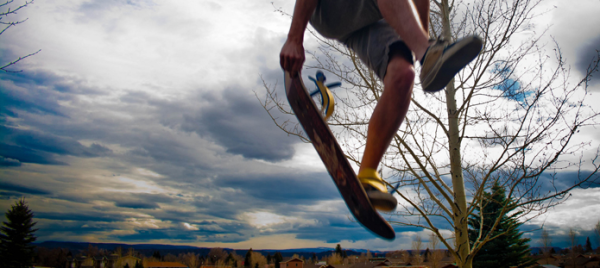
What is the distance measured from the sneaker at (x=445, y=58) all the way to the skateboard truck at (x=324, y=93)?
0.48 metres

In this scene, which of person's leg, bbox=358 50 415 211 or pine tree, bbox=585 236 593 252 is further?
pine tree, bbox=585 236 593 252

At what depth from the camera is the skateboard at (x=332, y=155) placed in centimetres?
144

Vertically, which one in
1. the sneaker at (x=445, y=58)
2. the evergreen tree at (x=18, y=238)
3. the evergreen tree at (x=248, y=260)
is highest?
the sneaker at (x=445, y=58)

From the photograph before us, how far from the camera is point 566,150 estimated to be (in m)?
5.18

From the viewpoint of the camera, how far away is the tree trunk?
5.26 m

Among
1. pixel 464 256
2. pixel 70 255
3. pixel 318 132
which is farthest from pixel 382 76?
pixel 70 255

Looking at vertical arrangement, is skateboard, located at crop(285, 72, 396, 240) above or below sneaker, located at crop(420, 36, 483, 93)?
below

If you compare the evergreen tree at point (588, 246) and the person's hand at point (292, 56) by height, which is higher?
the person's hand at point (292, 56)

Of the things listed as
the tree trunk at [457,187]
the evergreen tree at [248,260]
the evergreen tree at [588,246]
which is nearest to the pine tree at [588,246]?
the evergreen tree at [588,246]

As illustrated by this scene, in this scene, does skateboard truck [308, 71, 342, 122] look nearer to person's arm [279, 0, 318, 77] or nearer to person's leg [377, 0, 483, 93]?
person's arm [279, 0, 318, 77]

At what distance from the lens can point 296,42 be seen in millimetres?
1706

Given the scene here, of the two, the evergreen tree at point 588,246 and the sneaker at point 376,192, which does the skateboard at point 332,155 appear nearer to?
the sneaker at point 376,192

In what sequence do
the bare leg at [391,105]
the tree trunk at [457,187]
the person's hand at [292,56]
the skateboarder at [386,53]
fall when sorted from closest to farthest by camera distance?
the skateboarder at [386,53] → the bare leg at [391,105] → the person's hand at [292,56] → the tree trunk at [457,187]

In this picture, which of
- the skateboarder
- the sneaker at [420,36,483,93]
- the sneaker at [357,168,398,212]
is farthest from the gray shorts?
the sneaker at [357,168,398,212]
